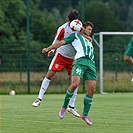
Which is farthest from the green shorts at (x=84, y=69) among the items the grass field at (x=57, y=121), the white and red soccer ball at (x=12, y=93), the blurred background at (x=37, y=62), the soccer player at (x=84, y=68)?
the blurred background at (x=37, y=62)

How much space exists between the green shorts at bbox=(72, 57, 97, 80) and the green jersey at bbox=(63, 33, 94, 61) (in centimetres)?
9

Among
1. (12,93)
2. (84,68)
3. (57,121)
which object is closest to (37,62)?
(12,93)

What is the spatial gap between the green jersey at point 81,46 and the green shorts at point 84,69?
91mm

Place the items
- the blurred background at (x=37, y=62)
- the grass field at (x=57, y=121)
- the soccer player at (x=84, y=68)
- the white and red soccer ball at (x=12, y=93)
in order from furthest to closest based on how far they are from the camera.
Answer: the blurred background at (x=37, y=62) < the white and red soccer ball at (x=12, y=93) < the soccer player at (x=84, y=68) < the grass field at (x=57, y=121)

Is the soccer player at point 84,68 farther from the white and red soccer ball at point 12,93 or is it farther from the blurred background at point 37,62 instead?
the blurred background at point 37,62

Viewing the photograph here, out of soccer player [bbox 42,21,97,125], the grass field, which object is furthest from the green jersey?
the grass field

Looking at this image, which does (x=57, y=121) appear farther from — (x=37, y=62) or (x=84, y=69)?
(x=37, y=62)

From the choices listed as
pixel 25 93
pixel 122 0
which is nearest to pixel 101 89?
pixel 25 93

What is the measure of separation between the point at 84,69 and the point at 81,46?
457 mm

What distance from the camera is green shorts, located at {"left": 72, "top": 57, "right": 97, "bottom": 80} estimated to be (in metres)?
10.5

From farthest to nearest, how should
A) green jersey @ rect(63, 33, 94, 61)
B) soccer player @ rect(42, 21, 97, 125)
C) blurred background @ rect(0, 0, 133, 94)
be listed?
blurred background @ rect(0, 0, 133, 94), green jersey @ rect(63, 33, 94, 61), soccer player @ rect(42, 21, 97, 125)

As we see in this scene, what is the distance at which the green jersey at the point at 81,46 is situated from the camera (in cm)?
1069

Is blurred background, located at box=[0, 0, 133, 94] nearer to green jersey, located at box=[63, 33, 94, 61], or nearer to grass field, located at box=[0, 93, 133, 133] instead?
grass field, located at box=[0, 93, 133, 133]

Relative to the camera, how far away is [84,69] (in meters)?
10.6
